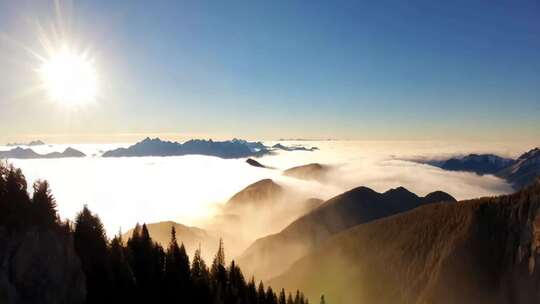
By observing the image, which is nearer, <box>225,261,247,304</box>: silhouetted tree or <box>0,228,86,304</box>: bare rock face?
<box>0,228,86,304</box>: bare rock face

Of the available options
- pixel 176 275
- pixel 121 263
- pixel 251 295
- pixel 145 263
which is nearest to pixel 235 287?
pixel 251 295

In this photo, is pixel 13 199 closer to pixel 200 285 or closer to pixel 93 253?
pixel 93 253

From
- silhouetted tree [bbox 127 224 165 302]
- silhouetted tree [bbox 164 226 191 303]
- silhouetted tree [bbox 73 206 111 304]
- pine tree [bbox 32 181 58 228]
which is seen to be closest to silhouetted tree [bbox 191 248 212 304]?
silhouetted tree [bbox 164 226 191 303]

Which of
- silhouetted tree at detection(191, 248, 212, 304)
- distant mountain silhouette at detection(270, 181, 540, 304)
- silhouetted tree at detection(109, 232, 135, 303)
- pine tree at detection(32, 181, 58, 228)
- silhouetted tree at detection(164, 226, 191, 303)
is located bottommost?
distant mountain silhouette at detection(270, 181, 540, 304)

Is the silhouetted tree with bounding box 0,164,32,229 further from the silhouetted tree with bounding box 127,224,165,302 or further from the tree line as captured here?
the silhouetted tree with bounding box 127,224,165,302

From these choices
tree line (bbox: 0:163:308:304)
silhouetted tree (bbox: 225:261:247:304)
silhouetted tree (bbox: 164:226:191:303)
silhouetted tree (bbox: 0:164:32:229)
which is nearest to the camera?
silhouetted tree (bbox: 0:164:32:229)

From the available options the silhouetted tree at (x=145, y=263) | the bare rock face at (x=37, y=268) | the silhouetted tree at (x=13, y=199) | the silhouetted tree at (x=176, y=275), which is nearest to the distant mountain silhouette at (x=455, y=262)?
the silhouetted tree at (x=176, y=275)

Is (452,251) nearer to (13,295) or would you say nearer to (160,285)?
(160,285)

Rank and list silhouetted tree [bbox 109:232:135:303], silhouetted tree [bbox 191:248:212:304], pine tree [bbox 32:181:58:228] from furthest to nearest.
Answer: silhouetted tree [bbox 191:248:212:304]
silhouetted tree [bbox 109:232:135:303]
pine tree [bbox 32:181:58:228]

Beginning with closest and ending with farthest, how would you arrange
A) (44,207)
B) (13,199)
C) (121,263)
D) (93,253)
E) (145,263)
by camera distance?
1. (13,199)
2. (44,207)
3. (93,253)
4. (121,263)
5. (145,263)
